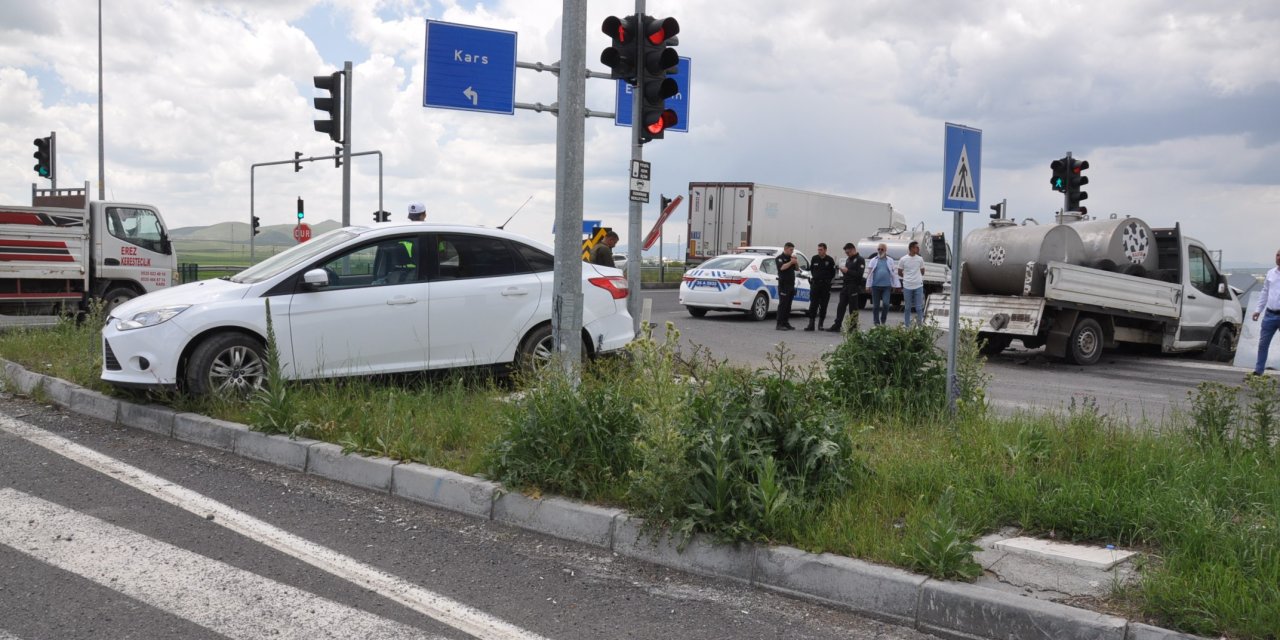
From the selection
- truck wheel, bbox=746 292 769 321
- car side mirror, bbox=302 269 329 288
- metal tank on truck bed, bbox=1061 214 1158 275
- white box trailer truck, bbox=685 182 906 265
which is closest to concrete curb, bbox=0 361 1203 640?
car side mirror, bbox=302 269 329 288

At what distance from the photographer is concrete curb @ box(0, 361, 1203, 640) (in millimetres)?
4184

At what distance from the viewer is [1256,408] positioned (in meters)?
6.11

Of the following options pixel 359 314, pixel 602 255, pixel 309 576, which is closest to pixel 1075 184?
pixel 602 255

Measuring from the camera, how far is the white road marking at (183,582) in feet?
13.9

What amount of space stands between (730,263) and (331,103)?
32.0 feet

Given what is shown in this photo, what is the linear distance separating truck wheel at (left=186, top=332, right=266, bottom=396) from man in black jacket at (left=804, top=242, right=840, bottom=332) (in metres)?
12.9

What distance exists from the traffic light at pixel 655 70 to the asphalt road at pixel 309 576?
4.94 metres

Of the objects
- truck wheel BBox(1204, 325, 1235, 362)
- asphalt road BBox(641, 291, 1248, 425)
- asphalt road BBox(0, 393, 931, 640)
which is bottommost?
asphalt road BBox(0, 393, 931, 640)

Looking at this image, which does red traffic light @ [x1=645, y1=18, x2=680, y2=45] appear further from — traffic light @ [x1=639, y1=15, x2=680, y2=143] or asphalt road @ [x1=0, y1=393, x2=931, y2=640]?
asphalt road @ [x1=0, y1=393, x2=931, y2=640]

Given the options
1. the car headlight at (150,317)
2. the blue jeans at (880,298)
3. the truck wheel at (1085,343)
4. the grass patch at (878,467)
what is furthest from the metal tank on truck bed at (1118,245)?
the car headlight at (150,317)

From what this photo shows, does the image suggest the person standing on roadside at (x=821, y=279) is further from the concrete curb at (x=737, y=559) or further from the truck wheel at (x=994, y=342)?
the concrete curb at (x=737, y=559)

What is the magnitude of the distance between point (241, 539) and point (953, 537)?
3.58m

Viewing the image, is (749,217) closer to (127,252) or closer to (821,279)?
(821,279)

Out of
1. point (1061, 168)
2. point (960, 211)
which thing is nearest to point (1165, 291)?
point (1061, 168)
